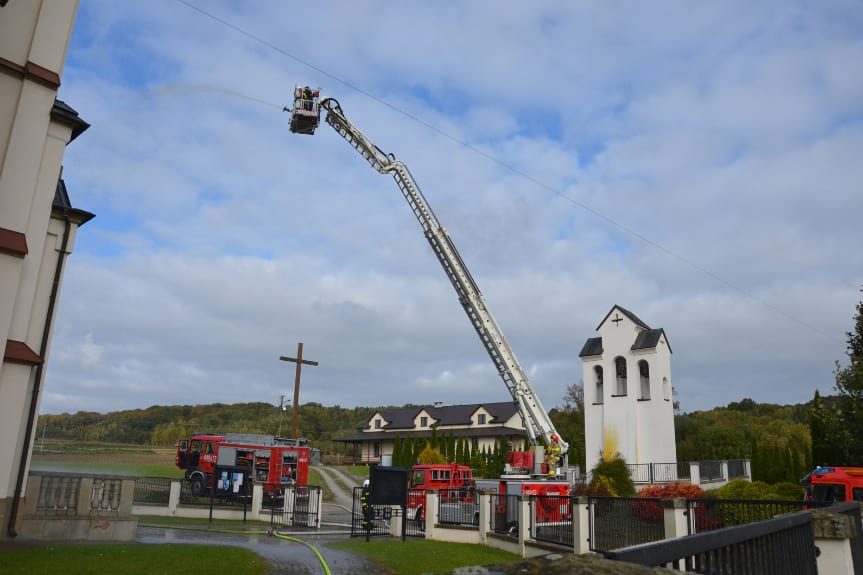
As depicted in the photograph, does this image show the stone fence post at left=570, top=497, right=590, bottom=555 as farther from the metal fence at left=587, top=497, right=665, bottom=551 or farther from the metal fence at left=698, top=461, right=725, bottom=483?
the metal fence at left=698, top=461, right=725, bottom=483

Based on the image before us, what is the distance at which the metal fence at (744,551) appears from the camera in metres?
3.57

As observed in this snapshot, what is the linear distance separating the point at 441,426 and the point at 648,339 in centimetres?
3288

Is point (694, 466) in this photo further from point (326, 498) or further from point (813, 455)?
point (326, 498)

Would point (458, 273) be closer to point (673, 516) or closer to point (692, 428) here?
point (673, 516)

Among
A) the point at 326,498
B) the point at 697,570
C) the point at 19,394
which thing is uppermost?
the point at 19,394

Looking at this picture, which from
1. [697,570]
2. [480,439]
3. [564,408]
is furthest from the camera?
[564,408]

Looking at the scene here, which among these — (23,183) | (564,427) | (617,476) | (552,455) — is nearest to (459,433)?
(564,427)

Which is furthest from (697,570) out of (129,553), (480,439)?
(480,439)

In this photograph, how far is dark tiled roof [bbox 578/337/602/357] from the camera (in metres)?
35.9

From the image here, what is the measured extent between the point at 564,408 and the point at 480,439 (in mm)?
13459

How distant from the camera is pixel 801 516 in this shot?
616 cm

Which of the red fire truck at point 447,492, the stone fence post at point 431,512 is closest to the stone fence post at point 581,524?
the red fire truck at point 447,492

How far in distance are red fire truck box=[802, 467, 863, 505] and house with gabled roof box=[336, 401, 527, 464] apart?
33.9 meters

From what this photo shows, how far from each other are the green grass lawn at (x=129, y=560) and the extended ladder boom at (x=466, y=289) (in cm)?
1346
